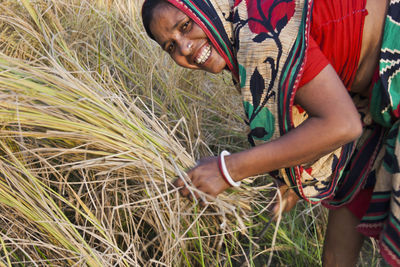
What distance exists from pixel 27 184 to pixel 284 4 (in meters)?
0.91

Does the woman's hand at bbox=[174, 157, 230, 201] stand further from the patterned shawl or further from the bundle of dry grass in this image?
the patterned shawl

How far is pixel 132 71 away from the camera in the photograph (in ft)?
7.39

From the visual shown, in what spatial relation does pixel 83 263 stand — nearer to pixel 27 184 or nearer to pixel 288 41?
pixel 27 184

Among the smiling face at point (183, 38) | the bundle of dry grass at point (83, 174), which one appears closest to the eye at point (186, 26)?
the smiling face at point (183, 38)

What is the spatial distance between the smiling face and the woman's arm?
0.30 m

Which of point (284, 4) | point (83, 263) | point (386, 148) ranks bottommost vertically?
point (83, 263)

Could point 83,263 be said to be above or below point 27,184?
below

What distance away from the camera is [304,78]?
116 centimetres

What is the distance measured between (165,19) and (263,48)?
0.30m

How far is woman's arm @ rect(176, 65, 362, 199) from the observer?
114 cm

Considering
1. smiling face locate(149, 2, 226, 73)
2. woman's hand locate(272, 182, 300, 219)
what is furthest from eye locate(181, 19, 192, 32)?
woman's hand locate(272, 182, 300, 219)

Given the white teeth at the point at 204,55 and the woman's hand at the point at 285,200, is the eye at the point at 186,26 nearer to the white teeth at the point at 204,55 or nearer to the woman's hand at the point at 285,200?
the white teeth at the point at 204,55

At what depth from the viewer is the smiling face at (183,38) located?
1.29 m

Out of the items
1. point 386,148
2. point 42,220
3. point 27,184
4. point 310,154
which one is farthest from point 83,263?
point 386,148
